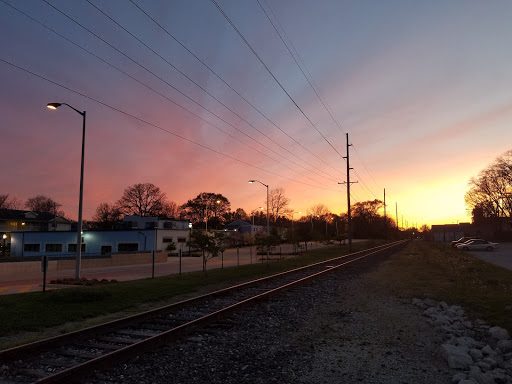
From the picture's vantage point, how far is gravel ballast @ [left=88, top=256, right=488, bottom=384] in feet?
18.8

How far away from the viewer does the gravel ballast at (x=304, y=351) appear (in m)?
5.74

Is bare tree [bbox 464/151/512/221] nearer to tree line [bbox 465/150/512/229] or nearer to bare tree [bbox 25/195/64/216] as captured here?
tree line [bbox 465/150/512/229]

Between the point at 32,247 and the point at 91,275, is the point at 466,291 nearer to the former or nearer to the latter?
the point at 91,275

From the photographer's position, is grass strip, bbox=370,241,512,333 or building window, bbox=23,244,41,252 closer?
grass strip, bbox=370,241,512,333

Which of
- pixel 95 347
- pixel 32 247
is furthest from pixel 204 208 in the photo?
pixel 95 347

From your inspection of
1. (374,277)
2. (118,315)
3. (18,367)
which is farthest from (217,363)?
(374,277)

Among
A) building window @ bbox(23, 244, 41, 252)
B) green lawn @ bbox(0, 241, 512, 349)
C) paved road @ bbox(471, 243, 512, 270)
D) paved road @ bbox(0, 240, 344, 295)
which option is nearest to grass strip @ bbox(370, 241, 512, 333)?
green lawn @ bbox(0, 241, 512, 349)

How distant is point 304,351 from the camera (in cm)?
703

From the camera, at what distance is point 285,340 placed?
7.80 meters

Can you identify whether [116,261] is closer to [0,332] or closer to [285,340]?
[0,332]

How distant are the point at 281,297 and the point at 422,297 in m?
5.17

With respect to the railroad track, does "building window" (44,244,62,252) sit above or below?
below

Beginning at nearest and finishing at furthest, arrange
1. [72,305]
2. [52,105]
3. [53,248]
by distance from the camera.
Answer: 1. [72,305]
2. [52,105]
3. [53,248]

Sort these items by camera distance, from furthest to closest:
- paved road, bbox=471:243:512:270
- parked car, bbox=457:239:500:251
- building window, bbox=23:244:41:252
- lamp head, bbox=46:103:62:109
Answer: building window, bbox=23:244:41:252 < parked car, bbox=457:239:500:251 < paved road, bbox=471:243:512:270 < lamp head, bbox=46:103:62:109
